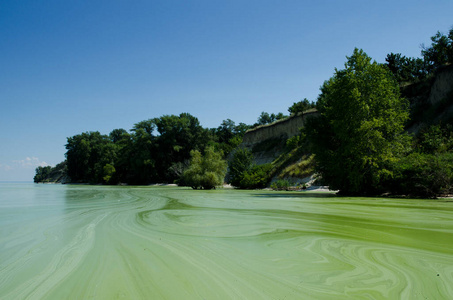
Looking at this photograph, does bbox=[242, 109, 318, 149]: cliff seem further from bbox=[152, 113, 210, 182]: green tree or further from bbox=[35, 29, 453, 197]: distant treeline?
bbox=[152, 113, 210, 182]: green tree

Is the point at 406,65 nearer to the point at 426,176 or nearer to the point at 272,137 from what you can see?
the point at 272,137

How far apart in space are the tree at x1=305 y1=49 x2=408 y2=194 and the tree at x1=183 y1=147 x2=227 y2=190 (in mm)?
10616

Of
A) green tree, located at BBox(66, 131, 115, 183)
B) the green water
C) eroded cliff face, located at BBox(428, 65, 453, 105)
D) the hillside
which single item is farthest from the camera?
green tree, located at BBox(66, 131, 115, 183)

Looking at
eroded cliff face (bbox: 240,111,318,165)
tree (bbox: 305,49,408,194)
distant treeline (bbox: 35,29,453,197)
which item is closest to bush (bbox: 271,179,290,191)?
distant treeline (bbox: 35,29,453,197)

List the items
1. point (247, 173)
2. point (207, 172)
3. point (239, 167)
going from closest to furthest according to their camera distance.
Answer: point (207, 172) → point (247, 173) → point (239, 167)

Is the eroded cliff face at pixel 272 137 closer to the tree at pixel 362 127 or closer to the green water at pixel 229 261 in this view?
the tree at pixel 362 127

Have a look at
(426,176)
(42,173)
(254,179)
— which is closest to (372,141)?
(426,176)

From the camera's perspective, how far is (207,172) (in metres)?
25.6

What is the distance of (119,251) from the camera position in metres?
3.87

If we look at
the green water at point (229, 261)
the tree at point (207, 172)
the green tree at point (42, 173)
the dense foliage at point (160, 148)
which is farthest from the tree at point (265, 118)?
the green tree at point (42, 173)

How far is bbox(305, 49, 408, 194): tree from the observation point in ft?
51.3

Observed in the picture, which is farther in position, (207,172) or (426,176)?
(207,172)

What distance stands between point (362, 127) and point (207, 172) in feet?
45.4

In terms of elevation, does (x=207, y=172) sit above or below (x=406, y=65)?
below
